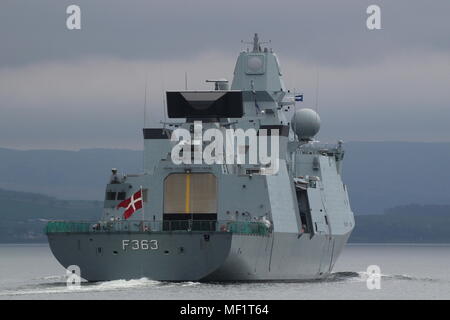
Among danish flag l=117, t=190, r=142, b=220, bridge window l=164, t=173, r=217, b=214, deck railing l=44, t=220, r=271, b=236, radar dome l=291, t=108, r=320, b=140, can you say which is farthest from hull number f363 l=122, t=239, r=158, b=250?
radar dome l=291, t=108, r=320, b=140

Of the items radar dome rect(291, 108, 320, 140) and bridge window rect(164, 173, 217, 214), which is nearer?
bridge window rect(164, 173, 217, 214)

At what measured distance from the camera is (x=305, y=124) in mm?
87312

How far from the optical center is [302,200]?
79125mm

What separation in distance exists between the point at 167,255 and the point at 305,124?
22637 mm

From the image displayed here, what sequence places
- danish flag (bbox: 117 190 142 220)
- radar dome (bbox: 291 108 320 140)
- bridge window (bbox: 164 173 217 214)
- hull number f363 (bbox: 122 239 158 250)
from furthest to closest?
radar dome (bbox: 291 108 320 140) → bridge window (bbox: 164 173 217 214) → danish flag (bbox: 117 190 142 220) → hull number f363 (bbox: 122 239 158 250)

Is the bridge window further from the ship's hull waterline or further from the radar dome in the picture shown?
the radar dome

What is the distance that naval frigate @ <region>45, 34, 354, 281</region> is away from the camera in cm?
6706

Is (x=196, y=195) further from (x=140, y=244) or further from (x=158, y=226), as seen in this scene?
(x=140, y=244)

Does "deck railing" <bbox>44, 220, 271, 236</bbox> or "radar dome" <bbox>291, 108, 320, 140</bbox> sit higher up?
"radar dome" <bbox>291, 108, 320, 140</bbox>

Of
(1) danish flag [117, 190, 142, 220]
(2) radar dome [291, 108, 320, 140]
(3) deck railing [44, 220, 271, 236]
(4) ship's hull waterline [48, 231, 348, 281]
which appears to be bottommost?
(4) ship's hull waterline [48, 231, 348, 281]

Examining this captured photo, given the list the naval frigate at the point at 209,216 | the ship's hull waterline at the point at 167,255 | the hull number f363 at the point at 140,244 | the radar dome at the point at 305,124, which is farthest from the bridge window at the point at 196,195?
the radar dome at the point at 305,124

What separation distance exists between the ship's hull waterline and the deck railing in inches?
17.6

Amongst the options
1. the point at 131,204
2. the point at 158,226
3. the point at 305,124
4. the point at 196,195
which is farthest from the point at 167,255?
the point at 305,124

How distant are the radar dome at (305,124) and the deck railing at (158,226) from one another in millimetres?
17269
